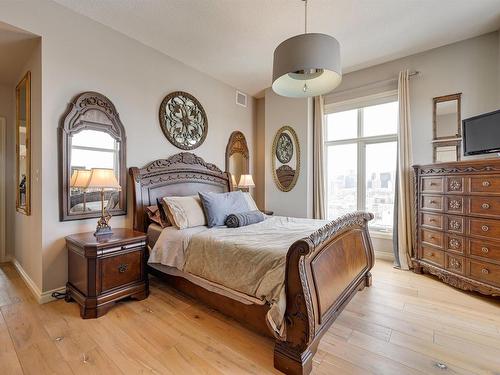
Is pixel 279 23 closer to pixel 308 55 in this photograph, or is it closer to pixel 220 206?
pixel 308 55

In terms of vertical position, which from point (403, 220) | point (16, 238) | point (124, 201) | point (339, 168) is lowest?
point (16, 238)

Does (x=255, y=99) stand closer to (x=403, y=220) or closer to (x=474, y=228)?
(x=403, y=220)

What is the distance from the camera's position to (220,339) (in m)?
1.87

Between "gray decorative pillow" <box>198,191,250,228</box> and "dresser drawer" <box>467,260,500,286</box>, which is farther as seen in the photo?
"gray decorative pillow" <box>198,191,250,228</box>

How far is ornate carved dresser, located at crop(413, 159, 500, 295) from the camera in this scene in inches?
94.5

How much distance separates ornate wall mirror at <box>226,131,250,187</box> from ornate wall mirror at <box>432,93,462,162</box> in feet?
9.77

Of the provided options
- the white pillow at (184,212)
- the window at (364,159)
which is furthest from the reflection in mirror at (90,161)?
the window at (364,159)

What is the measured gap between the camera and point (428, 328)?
2.00m

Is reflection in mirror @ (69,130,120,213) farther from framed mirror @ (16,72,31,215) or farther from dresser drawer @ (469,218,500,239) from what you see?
dresser drawer @ (469,218,500,239)

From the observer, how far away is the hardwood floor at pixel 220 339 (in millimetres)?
1590

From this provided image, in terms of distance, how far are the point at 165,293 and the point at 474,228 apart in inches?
130

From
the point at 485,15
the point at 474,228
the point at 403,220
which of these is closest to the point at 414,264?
the point at 403,220

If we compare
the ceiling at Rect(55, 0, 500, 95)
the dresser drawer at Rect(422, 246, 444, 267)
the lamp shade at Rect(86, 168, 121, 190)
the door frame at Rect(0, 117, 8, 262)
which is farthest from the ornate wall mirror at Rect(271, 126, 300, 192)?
the door frame at Rect(0, 117, 8, 262)

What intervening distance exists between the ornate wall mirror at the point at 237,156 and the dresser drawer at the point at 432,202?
111 inches
